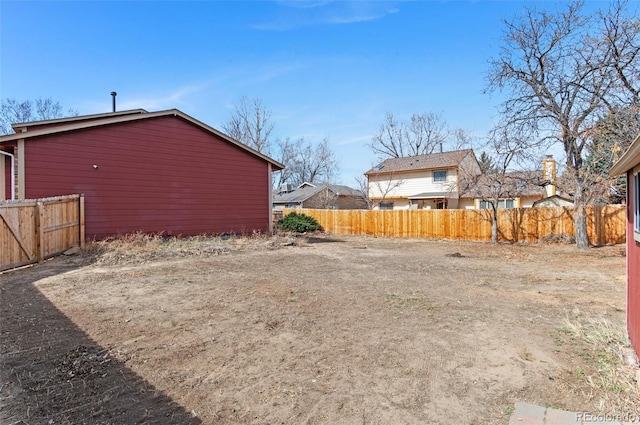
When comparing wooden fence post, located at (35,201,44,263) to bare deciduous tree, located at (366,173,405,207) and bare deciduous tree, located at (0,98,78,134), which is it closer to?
bare deciduous tree, located at (366,173,405,207)

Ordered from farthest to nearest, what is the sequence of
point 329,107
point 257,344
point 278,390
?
point 329,107 < point 257,344 < point 278,390

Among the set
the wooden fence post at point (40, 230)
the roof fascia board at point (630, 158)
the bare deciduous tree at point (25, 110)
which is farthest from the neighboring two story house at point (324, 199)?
the roof fascia board at point (630, 158)

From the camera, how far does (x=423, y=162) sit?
27.5 metres

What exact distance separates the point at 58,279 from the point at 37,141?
5.51 metres

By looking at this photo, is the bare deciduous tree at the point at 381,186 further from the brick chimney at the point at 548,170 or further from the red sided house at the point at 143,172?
the red sided house at the point at 143,172

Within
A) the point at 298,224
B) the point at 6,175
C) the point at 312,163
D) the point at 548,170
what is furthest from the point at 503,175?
the point at 312,163

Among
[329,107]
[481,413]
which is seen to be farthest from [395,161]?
[481,413]

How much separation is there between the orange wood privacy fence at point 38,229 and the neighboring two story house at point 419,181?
834 inches

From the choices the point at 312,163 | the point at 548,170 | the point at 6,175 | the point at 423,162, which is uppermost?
the point at 312,163

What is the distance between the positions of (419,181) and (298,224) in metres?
12.6

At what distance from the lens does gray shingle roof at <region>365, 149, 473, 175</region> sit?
83.4 feet

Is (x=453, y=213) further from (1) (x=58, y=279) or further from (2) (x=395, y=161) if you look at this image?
(1) (x=58, y=279)

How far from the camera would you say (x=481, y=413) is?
7.92ft

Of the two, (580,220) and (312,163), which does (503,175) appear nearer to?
(580,220)
